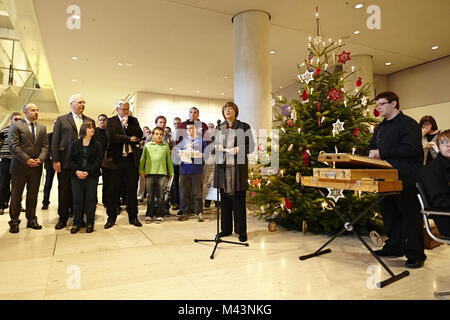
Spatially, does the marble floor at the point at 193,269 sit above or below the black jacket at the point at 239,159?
below

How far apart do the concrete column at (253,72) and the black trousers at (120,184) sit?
2475 mm

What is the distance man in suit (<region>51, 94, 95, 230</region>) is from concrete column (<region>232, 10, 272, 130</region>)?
299 centimetres

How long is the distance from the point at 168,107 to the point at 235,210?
10502 mm

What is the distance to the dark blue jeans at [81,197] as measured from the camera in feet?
12.4

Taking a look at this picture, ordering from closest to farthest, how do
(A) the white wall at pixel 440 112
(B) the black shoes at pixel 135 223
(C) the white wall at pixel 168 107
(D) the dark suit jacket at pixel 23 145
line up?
1. (D) the dark suit jacket at pixel 23 145
2. (B) the black shoes at pixel 135 223
3. (A) the white wall at pixel 440 112
4. (C) the white wall at pixel 168 107

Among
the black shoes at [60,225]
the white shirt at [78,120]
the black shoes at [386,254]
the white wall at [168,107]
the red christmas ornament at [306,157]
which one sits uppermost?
the white wall at [168,107]

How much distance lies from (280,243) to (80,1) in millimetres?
5916

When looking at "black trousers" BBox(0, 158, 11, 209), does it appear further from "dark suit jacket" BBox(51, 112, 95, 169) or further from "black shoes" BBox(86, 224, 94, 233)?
"black shoes" BBox(86, 224, 94, 233)

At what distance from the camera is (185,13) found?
616cm

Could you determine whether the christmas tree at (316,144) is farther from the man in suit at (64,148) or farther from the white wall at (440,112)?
the white wall at (440,112)

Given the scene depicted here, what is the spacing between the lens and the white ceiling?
19.4 feet

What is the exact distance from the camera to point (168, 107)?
13148mm

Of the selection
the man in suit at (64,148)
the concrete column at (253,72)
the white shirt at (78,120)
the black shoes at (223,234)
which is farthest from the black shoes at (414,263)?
the white shirt at (78,120)

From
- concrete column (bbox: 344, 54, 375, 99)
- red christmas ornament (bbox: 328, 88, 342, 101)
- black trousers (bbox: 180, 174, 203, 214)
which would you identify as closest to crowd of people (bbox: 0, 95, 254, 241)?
black trousers (bbox: 180, 174, 203, 214)
